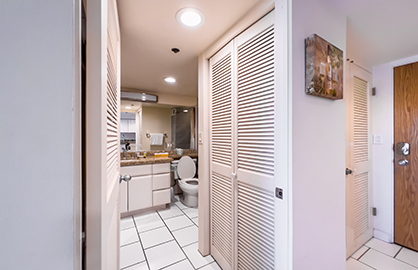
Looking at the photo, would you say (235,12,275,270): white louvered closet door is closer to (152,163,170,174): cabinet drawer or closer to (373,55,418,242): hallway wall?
(152,163,170,174): cabinet drawer

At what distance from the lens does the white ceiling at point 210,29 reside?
1.07m

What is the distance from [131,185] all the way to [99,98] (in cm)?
219

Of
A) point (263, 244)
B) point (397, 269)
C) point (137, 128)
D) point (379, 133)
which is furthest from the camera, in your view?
point (137, 128)

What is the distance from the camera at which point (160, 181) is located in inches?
104

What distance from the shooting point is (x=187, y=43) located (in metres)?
1.54

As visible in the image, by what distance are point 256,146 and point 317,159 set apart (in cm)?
36

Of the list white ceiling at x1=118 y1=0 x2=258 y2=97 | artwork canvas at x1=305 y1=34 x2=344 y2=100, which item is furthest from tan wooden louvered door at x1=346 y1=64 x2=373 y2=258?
white ceiling at x1=118 y1=0 x2=258 y2=97

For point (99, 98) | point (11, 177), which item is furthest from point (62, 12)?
point (11, 177)

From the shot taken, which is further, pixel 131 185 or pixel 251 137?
pixel 131 185

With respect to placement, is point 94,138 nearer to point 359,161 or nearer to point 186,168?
point 359,161

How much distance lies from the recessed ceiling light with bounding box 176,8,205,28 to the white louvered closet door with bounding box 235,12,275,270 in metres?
0.32

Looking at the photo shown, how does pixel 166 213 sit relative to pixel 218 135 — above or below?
below

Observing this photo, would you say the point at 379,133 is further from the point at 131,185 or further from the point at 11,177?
the point at 131,185

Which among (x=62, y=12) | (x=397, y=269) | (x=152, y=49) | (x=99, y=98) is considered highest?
(x=152, y=49)
